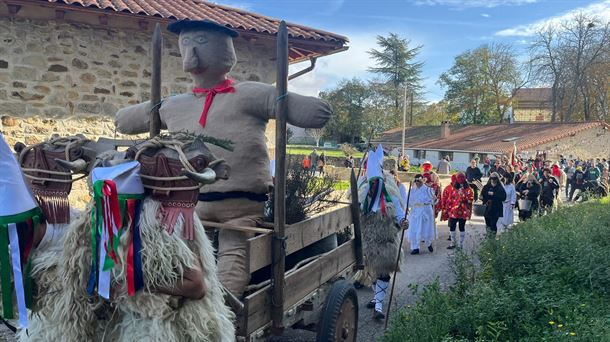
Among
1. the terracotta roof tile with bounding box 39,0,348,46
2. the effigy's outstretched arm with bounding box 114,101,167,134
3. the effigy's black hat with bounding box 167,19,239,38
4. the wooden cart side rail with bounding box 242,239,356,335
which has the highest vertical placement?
the terracotta roof tile with bounding box 39,0,348,46

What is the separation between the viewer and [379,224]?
5.38 m

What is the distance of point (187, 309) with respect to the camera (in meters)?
1.94

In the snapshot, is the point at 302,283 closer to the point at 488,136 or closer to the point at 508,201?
the point at 508,201

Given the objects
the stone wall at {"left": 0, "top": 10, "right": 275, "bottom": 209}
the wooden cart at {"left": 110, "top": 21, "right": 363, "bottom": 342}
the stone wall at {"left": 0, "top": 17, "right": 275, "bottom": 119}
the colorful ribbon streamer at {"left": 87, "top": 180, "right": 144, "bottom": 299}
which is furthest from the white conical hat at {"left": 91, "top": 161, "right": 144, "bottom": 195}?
the stone wall at {"left": 0, "top": 17, "right": 275, "bottom": 119}

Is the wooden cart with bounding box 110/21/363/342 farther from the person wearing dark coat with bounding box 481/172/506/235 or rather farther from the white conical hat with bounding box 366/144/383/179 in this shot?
the person wearing dark coat with bounding box 481/172/506/235

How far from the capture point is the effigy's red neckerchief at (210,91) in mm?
3111

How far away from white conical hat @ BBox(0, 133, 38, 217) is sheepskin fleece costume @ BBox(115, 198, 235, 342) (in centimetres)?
41

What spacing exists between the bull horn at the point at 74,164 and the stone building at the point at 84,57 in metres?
5.06

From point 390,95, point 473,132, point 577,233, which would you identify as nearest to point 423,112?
point 390,95

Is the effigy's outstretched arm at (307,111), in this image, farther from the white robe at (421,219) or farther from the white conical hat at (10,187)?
the white robe at (421,219)

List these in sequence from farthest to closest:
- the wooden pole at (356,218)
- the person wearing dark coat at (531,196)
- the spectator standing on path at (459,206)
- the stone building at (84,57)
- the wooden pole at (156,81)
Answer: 1. the person wearing dark coat at (531,196)
2. the spectator standing on path at (459,206)
3. the stone building at (84,57)
4. the wooden pole at (356,218)
5. the wooden pole at (156,81)

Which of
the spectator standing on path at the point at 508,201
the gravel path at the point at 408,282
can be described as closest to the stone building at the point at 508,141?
the spectator standing on path at the point at 508,201

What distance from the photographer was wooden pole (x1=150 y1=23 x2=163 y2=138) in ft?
10.7

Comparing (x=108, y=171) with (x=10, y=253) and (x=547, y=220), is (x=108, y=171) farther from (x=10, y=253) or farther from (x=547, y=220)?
(x=547, y=220)
